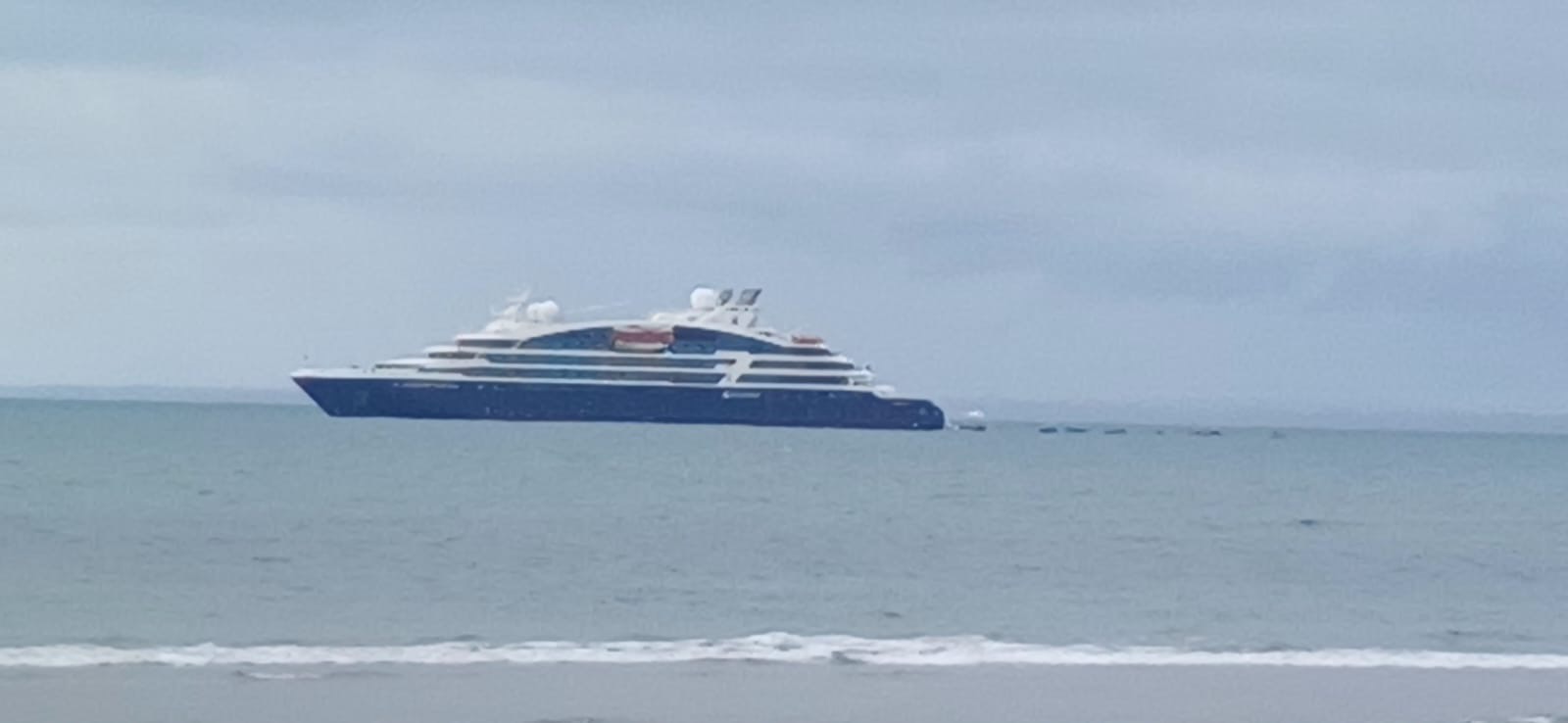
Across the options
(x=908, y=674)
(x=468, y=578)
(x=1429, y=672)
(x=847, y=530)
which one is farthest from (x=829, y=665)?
(x=847, y=530)

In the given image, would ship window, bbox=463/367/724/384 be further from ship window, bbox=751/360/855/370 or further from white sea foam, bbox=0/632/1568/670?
white sea foam, bbox=0/632/1568/670

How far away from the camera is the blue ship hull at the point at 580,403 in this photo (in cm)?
7488

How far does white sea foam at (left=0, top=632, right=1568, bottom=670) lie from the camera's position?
1631 centimetres

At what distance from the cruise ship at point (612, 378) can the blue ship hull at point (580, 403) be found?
32mm

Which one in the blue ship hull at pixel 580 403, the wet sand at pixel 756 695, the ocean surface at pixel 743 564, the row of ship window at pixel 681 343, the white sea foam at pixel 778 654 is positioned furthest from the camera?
the row of ship window at pixel 681 343

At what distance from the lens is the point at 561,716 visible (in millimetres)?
13469

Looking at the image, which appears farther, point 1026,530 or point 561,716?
point 1026,530

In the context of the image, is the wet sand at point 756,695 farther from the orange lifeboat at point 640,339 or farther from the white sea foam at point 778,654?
the orange lifeboat at point 640,339

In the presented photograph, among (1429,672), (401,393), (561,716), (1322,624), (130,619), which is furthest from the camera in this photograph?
(401,393)

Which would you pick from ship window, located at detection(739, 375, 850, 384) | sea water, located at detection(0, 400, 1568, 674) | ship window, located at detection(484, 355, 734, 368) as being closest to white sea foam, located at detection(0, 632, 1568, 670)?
sea water, located at detection(0, 400, 1568, 674)

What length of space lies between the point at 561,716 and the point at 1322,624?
9.96m

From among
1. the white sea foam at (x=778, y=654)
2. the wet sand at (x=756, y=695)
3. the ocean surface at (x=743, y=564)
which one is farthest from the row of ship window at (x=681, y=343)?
the wet sand at (x=756, y=695)

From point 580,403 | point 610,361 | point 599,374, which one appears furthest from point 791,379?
point 580,403

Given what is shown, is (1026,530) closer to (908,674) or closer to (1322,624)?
(1322,624)
